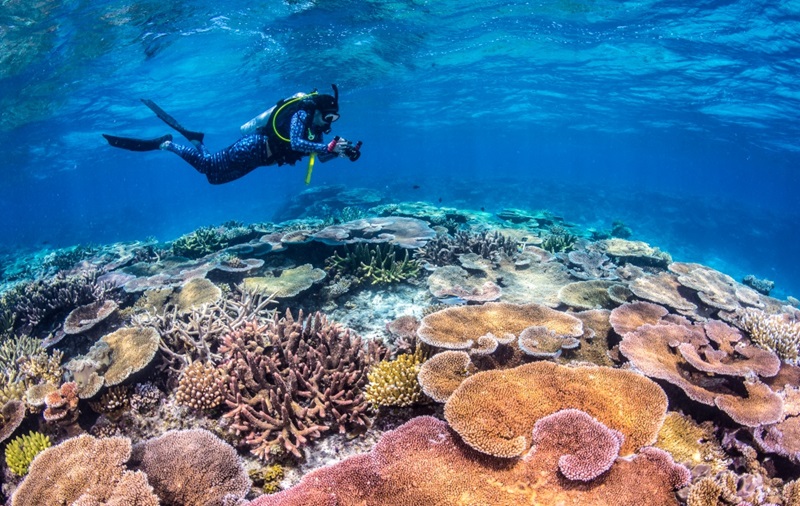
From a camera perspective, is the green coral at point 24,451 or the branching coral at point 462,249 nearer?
the green coral at point 24,451

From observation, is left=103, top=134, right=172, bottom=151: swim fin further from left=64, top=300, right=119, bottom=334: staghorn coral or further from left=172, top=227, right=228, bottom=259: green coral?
left=64, top=300, right=119, bottom=334: staghorn coral

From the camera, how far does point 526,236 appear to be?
41.7 ft

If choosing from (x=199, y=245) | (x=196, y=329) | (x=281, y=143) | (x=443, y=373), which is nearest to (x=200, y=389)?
(x=196, y=329)

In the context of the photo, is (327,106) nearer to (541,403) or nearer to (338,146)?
(338,146)

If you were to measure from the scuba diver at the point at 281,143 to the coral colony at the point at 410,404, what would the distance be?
2.75m

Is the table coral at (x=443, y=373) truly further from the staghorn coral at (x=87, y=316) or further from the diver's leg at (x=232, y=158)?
the diver's leg at (x=232, y=158)

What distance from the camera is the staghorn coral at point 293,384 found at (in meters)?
3.67

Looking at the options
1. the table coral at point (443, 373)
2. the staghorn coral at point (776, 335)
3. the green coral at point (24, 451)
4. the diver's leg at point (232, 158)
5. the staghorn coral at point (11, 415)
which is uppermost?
the diver's leg at point (232, 158)

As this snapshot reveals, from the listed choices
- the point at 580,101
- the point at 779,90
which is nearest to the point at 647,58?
the point at 779,90

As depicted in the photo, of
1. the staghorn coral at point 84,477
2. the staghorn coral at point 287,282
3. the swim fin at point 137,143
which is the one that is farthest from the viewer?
the swim fin at point 137,143

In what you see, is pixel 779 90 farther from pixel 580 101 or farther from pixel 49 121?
pixel 49 121

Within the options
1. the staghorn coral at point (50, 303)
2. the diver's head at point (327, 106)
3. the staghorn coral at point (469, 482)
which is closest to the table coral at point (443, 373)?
the staghorn coral at point (469, 482)

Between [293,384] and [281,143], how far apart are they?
216 inches

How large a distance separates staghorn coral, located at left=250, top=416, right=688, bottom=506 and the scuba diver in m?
5.08
